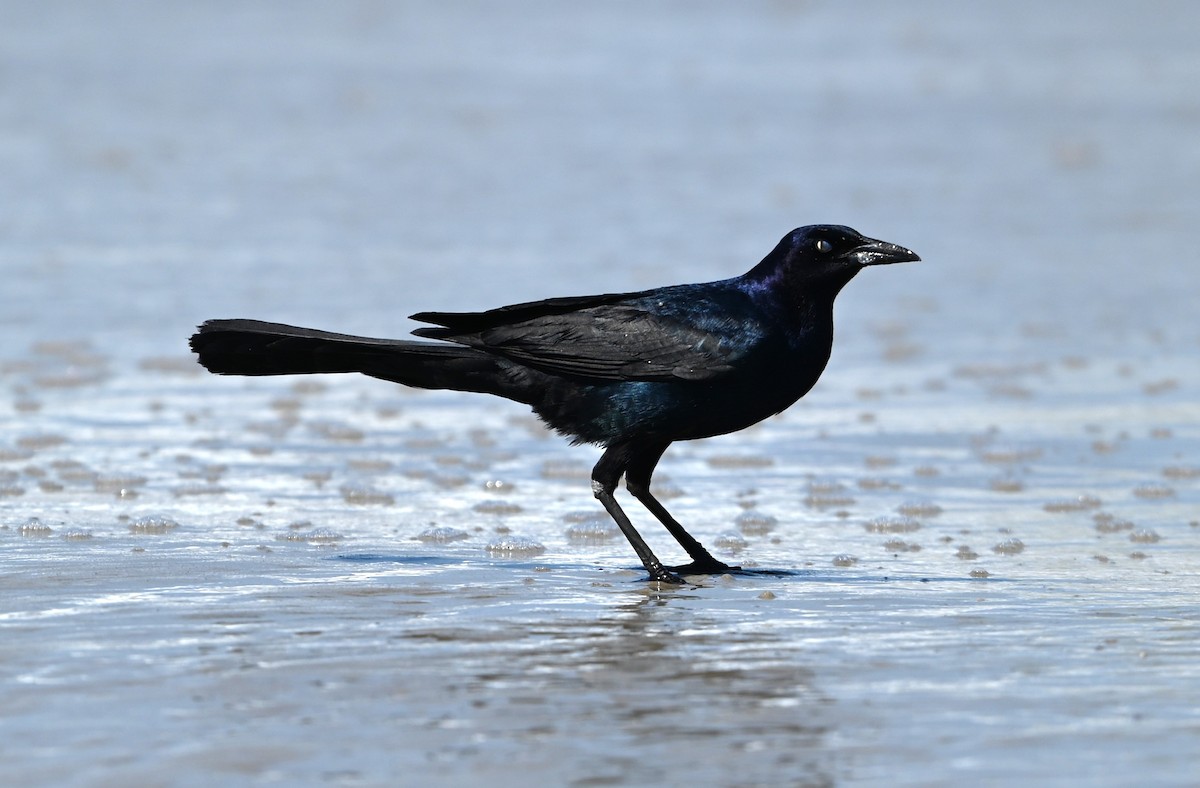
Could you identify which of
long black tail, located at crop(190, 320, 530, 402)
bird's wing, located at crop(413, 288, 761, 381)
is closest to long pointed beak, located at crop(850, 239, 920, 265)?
bird's wing, located at crop(413, 288, 761, 381)

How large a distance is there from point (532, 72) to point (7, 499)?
18.6 meters

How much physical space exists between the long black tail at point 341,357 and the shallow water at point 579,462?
638mm

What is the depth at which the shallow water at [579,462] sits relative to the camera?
4180 mm

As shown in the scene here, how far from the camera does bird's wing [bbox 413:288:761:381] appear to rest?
6258mm

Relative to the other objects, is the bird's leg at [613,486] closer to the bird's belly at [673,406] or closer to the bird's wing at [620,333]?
the bird's belly at [673,406]

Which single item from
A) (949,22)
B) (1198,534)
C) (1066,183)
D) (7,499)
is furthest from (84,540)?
(949,22)

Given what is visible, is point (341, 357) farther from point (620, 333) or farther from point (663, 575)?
point (663, 575)

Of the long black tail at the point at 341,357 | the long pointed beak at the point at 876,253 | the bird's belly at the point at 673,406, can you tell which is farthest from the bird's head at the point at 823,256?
the long black tail at the point at 341,357

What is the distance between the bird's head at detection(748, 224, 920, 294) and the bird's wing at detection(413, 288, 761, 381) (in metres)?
→ 0.20

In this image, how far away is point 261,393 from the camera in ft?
32.8

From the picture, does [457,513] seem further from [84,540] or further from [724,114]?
[724,114]

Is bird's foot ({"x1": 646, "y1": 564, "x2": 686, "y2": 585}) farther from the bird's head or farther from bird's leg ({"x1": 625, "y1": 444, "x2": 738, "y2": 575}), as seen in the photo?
the bird's head

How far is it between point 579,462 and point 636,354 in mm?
2257

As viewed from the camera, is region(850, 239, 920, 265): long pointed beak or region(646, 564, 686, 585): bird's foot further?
region(850, 239, 920, 265): long pointed beak
